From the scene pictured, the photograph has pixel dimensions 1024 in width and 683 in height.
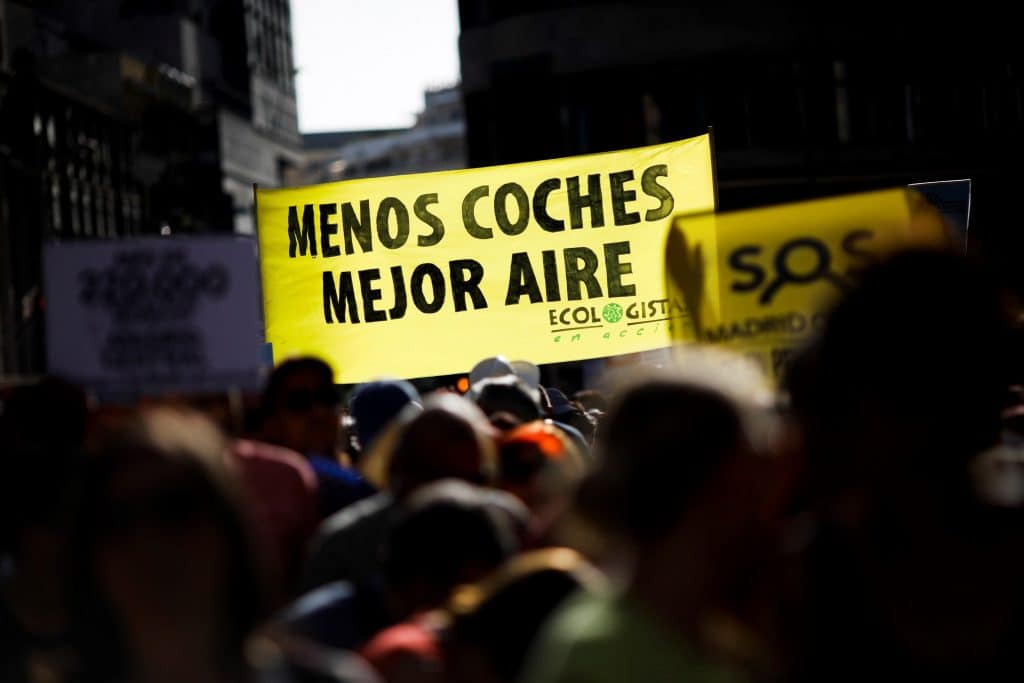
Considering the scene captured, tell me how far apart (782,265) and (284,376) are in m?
1.66

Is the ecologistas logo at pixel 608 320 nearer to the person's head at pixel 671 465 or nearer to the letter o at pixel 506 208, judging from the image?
the letter o at pixel 506 208

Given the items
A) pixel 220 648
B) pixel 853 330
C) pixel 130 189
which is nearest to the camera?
pixel 220 648

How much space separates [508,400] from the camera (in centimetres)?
735

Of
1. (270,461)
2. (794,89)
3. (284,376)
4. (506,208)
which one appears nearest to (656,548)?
(270,461)

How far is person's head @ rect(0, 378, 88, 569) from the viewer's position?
4.09 meters

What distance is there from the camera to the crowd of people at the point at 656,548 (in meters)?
2.79

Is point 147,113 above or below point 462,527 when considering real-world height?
above

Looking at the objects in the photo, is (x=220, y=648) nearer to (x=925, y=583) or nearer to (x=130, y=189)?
(x=925, y=583)

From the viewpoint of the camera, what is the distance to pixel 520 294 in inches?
396

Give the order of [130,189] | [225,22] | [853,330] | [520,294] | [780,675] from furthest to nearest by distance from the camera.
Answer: [225,22] → [130,189] → [520,294] → [853,330] → [780,675]

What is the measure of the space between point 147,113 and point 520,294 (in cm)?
7815

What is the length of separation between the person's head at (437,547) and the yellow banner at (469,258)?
585 cm

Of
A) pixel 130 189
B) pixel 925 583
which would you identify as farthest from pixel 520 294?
pixel 130 189

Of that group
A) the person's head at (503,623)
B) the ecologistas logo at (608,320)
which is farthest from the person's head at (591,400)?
the person's head at (503,623)
